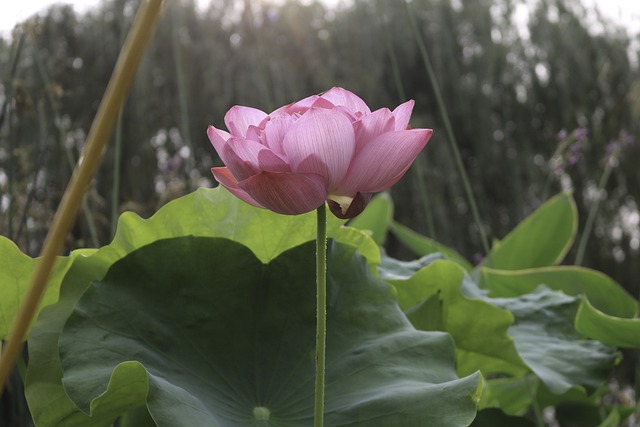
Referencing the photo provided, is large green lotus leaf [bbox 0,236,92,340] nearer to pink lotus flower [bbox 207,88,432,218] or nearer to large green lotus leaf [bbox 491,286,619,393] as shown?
pink lotus flower [bbox 207,88,432,218]

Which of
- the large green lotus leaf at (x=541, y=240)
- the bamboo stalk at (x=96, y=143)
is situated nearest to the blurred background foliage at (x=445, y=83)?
the large green lotus leaf at (x=541, y=240)

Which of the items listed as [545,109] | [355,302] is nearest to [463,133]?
[545,109]

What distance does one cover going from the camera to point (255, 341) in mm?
491

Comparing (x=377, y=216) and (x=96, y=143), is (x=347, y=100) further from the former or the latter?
(x=377, y=216)

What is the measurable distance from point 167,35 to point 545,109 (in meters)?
2.05

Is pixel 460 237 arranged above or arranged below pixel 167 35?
below

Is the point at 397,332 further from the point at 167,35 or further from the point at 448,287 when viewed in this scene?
the point at 167,35

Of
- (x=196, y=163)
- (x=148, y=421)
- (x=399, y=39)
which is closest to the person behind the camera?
(x=148, y=421)

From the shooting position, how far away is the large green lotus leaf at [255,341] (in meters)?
0.44

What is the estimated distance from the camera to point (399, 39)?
4.06 meters

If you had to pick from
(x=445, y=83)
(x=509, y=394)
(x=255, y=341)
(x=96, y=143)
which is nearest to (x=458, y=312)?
(x=255, y=341)

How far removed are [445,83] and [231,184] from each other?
387 centimetres

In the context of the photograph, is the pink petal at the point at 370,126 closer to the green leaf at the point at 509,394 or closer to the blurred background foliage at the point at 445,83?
the green leaf at the point at 509,394

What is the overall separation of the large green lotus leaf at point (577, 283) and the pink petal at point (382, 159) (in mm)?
483
